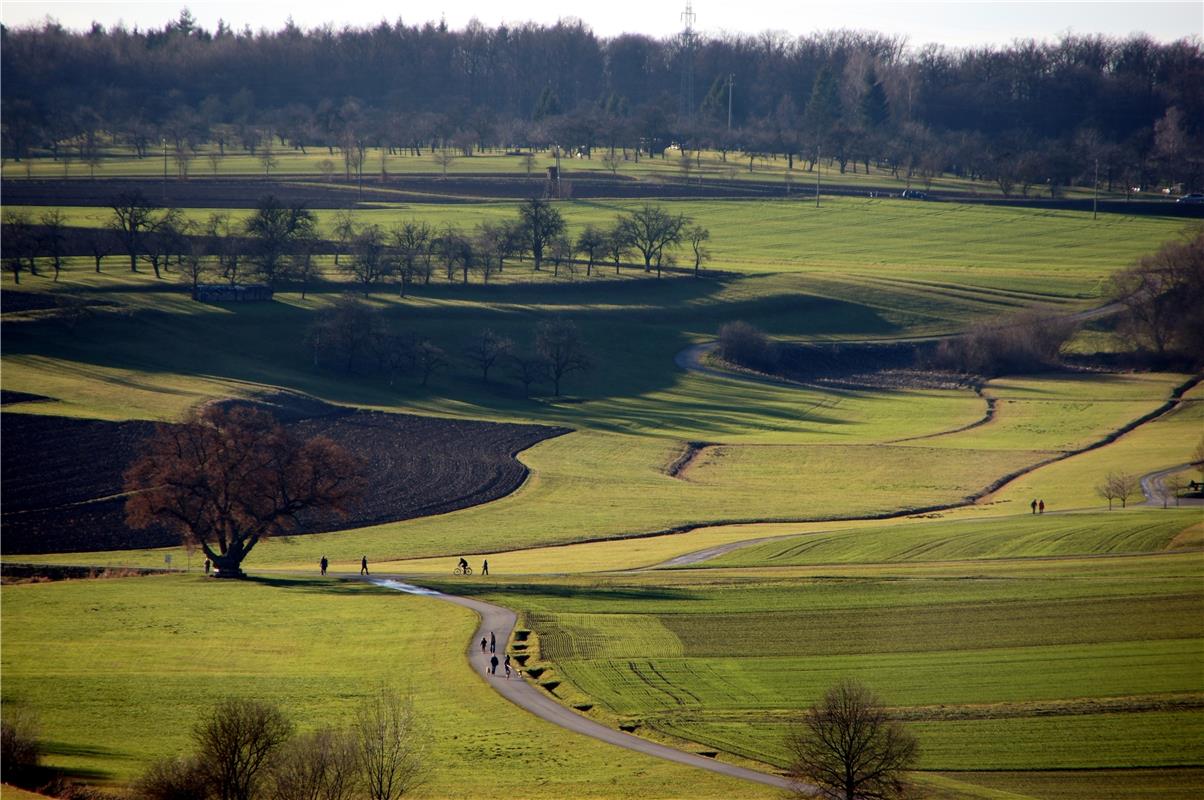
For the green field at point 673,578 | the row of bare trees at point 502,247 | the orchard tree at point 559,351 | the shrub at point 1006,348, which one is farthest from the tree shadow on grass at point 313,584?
the shrub at point 1006,348

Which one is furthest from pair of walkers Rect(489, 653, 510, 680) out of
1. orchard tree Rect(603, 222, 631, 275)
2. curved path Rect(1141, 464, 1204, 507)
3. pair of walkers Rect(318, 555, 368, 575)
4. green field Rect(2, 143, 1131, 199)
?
green field Rect(2, 143, 1131, 199)

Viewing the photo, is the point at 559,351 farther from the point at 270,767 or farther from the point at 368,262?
the point at 270,767

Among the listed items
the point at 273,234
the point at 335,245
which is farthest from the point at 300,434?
the point at 335,245

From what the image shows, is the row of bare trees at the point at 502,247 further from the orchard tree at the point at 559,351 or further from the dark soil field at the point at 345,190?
the orchard tree at the point at 559,351

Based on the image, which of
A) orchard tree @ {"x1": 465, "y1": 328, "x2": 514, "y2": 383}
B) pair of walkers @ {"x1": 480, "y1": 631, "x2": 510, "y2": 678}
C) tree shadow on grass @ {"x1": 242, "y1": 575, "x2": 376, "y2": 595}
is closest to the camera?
pair of walkers @ {"x1": 480, "y1": 631, "x2": 510, "y2": 678}

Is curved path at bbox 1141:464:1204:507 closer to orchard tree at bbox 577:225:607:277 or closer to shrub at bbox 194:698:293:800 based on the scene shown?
shrub at bbox 194:698:293:800

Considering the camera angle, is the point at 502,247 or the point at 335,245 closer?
the point at 335,245
